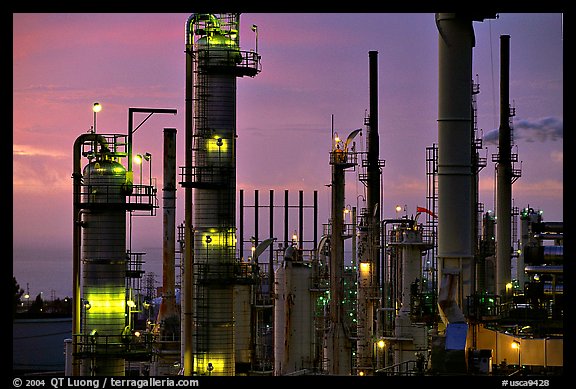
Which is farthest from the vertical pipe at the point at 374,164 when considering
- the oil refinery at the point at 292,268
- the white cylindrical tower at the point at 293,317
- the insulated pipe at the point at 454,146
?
the insulated pipe at the point at 454,146

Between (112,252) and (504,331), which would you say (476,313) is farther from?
(112,252)

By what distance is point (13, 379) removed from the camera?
14172 mm

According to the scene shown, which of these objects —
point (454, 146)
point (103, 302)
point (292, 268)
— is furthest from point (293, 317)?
point (454, 146)

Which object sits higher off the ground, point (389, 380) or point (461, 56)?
point (461, 56)

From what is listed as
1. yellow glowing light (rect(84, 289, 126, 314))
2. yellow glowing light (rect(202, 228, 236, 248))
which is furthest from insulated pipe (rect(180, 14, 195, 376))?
yellow glowing light (rect(202, 228, 236, 248))

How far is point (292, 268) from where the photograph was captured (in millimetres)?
38344

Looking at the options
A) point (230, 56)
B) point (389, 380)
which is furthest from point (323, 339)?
point (389, 380)

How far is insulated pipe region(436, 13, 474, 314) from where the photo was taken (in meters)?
24.3

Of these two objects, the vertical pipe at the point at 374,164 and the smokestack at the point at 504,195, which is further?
the smokestack at the point at 504,195

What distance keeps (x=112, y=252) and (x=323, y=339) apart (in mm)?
18806

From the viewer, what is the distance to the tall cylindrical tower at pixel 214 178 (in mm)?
31172

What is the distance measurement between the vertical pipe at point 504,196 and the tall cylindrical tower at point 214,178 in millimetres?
19474

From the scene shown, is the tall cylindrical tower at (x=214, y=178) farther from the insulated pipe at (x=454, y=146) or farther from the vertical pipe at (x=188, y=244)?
the insulated pipe at (x=454, y=146)

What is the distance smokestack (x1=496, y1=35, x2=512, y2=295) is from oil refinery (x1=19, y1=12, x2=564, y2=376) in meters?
0.08
